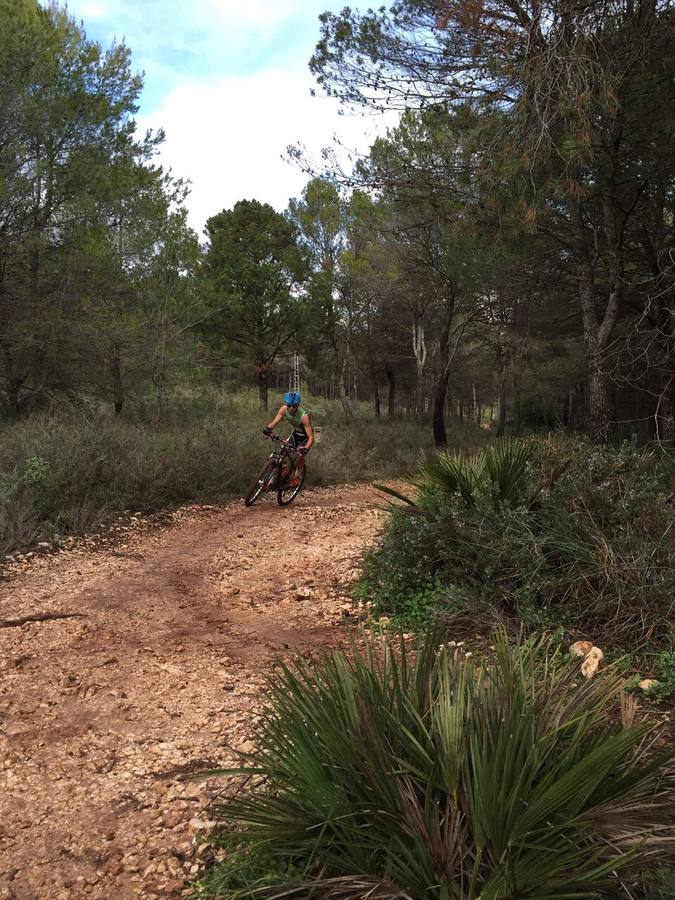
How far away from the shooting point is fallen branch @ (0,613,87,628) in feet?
15.1

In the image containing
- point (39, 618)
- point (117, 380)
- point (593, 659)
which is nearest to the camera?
point (593, 659)

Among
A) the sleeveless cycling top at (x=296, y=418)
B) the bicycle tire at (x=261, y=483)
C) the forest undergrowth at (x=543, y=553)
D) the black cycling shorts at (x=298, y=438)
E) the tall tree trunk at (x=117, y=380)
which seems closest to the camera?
the forest undergrowth at (x=543, y=553)

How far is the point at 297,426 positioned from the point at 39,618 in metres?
5.70

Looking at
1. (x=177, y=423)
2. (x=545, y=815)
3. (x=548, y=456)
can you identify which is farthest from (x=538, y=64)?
(x=177, y=423)

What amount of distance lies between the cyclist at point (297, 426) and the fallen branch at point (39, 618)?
4.77 metres

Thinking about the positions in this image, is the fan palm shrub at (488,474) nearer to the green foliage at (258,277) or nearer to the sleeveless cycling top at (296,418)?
the sleeveless cycling top at (296,418)

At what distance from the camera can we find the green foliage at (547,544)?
3.84m

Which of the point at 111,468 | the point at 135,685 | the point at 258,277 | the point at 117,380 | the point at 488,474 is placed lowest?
the point at 135,685

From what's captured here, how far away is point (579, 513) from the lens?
452 cm

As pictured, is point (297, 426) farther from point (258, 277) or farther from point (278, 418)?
point (258, 277)

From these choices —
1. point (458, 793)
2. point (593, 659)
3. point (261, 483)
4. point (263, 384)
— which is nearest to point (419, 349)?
point (263, 384)

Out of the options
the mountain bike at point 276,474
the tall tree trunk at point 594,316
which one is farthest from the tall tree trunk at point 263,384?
the tall tree trunk at point 594,316

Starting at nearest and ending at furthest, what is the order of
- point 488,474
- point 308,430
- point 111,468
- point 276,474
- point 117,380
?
1. point 488,474
2. point 111,468
3. point 276,474
4. point 308,430
5. point 117,380

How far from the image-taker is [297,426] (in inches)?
389
